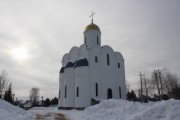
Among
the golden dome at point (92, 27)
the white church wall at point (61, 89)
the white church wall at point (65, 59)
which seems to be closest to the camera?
the white church wall at point (61, 89)

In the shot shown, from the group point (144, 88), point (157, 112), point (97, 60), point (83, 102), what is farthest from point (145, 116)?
point (144, 88)

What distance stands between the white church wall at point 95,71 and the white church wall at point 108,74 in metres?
0.75

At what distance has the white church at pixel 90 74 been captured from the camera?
2953cm

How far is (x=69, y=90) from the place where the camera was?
31156 millimetres

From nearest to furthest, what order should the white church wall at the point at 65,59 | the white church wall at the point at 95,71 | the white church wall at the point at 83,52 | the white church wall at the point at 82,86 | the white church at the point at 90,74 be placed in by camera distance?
the white church wall at the point at 82,86
the white church at the point at 90,74
the white church wall at the point at 95,71
the white church wall at the point at 83,52
the white church wall at the point at 65,59

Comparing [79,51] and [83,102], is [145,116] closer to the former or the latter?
[83,102]

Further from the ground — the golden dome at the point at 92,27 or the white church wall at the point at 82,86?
the golden dome at the point at 92,27

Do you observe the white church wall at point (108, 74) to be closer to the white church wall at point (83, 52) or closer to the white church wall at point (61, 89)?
the white church wall at point (83, 52)

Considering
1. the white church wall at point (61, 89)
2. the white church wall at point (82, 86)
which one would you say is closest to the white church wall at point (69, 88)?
the white church wall at point (61, 89)

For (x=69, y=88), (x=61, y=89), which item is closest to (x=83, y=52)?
(x=69, y=88)

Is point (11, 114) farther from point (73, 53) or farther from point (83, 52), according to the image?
point (73, 53)

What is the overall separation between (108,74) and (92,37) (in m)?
7.02

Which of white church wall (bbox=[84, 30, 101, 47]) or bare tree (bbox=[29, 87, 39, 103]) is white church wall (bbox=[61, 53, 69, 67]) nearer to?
white church wall (bbox=[84, 30, 101, 47])

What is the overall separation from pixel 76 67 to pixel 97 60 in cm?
361
